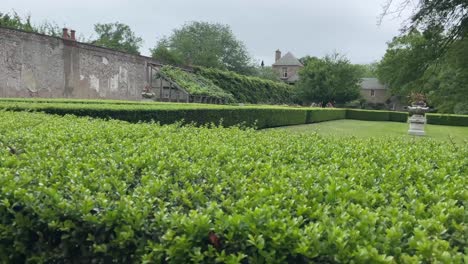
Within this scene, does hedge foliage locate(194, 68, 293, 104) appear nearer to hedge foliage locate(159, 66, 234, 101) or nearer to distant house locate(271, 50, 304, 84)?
hedge foliage locate(159, 66, 234, 101)

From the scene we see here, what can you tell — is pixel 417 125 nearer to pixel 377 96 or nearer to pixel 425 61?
pixel 425 61

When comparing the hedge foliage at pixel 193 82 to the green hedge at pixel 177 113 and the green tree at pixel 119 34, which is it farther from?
the green tree at pixel 119 34

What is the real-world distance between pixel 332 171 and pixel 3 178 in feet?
6.19

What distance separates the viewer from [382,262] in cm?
132

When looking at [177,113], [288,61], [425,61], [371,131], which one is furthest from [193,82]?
[288,61]

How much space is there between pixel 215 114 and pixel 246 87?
2334 cm

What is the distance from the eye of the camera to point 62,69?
20.1 meters

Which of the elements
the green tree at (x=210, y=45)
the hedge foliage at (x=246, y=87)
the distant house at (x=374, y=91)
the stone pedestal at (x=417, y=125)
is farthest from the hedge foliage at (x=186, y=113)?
the distant house at (x=374, y=91)

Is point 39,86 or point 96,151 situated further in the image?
point 39,86

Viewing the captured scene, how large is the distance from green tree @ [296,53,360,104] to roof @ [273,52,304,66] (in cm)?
2837

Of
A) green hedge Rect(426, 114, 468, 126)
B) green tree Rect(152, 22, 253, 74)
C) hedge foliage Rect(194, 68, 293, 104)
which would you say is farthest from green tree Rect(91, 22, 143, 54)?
green hedge Rect(426, 114, 468, 126)

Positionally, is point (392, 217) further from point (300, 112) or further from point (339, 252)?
point (300, 112)

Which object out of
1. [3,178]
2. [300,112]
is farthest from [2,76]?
[3,178]

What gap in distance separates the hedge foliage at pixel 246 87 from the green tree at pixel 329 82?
2.79m
